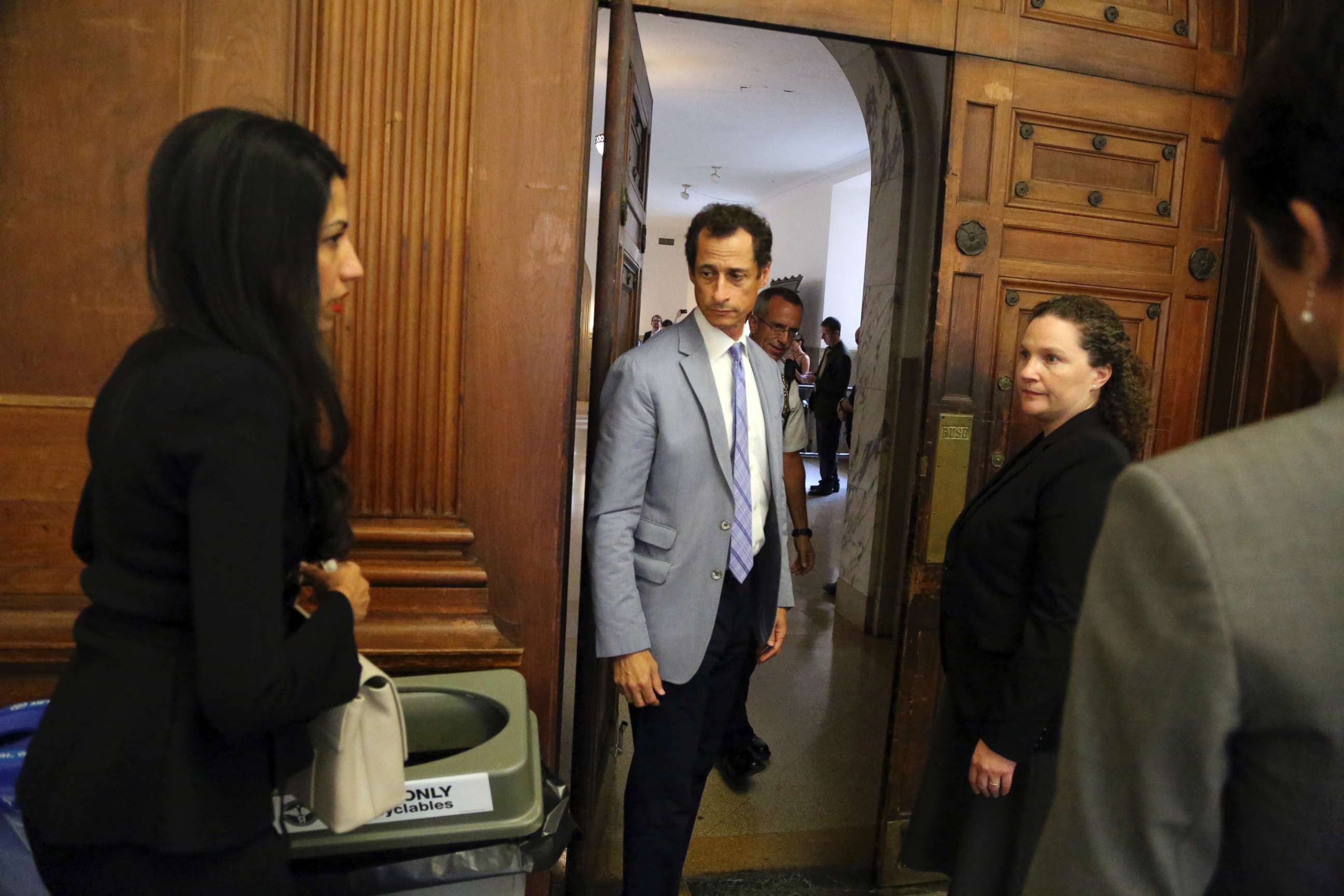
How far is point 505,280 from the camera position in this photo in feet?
6.86

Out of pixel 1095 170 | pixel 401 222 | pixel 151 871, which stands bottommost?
pixel 151 871

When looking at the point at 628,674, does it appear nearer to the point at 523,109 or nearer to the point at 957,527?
the point at 957,527

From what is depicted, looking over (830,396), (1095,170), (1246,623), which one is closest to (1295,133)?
(1246,623)

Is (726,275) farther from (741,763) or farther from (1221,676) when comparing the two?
(741,763)

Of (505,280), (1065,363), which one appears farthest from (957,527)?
(505,280)

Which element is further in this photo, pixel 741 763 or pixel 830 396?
pixel 830 396

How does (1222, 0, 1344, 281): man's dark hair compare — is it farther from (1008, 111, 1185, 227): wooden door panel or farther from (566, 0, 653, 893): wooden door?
(1008, 111, 1185, 227): wooden door panel

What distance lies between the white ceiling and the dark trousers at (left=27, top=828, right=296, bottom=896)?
3746 mm

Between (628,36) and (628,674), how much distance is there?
1.56m

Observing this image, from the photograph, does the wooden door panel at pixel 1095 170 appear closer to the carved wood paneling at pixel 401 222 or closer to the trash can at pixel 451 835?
the carved wood paneling at pixel 401 222

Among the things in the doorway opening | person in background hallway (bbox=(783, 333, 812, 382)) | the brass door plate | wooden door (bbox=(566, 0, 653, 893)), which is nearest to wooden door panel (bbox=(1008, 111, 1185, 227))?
the doorway opening

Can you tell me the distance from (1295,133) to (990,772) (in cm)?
157

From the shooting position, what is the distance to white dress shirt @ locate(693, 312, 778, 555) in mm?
2307

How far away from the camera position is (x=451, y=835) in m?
1.53
